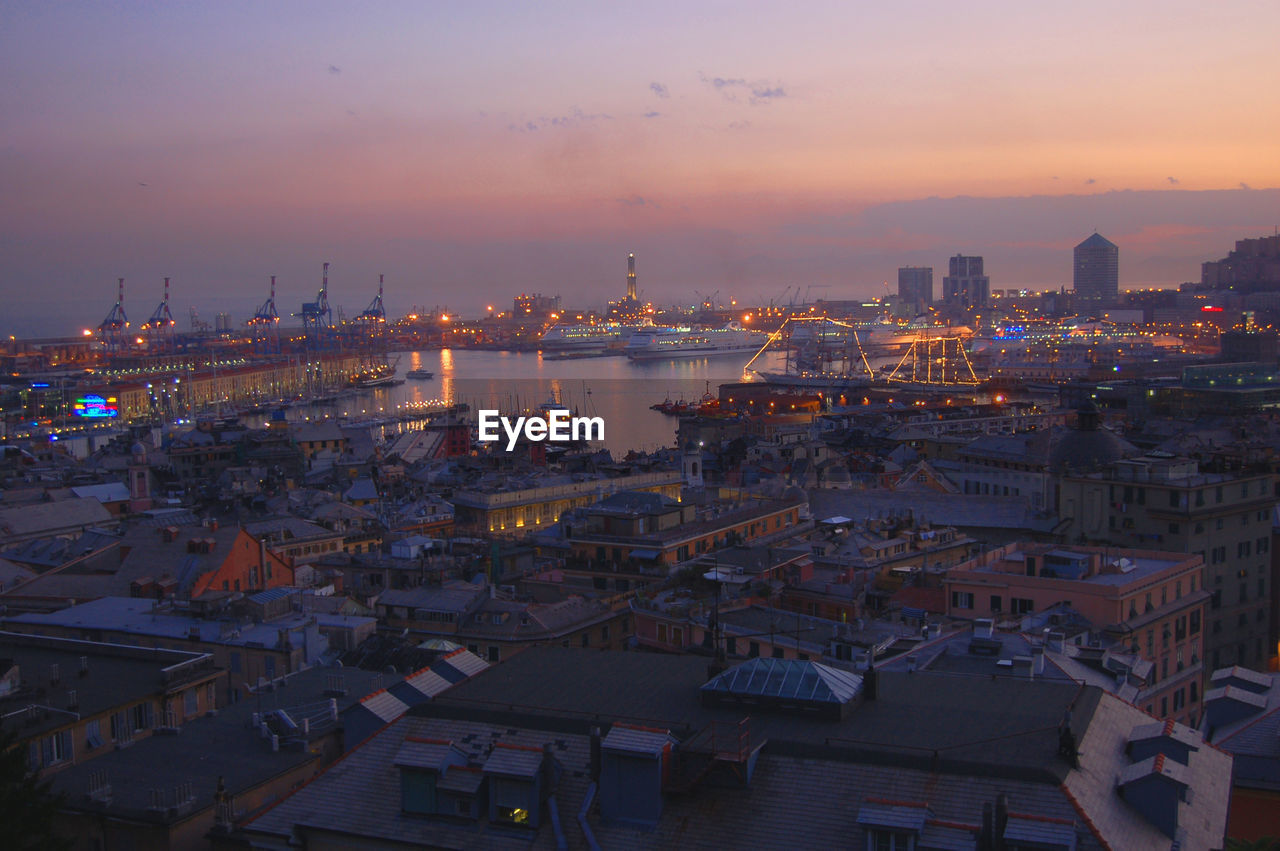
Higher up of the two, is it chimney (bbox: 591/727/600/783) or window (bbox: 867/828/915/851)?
chimney (bbox: 591/727/600/783)

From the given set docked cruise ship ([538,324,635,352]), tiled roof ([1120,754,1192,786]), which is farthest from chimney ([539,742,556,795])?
docked cruise ship ([538,324,635,352])

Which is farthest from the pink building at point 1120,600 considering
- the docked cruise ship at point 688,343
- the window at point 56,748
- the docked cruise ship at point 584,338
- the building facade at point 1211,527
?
the docked cruise ship at point 584,338

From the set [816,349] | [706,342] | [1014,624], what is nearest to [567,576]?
[1014,624]

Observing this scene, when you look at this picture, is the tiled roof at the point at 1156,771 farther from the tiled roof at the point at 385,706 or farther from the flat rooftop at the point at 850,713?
the tiled roof at the point at 385,706

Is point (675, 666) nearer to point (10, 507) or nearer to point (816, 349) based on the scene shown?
point (10, 507)

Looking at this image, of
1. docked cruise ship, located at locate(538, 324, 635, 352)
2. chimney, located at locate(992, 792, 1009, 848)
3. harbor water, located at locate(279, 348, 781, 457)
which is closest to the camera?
chimney, located at locate(992, 792, 1009, 848)

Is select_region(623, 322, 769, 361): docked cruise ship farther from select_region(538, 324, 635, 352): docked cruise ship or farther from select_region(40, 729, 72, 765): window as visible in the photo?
select_region(40, 729, 72, 765): window

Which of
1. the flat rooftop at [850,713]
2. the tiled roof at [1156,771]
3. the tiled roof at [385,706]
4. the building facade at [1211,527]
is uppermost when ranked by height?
the flat rooftop at [850,713]

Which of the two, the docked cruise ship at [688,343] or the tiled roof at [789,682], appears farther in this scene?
the docked cruise ship at [688,343]

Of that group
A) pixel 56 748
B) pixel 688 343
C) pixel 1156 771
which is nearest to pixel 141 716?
pixel 56 748
